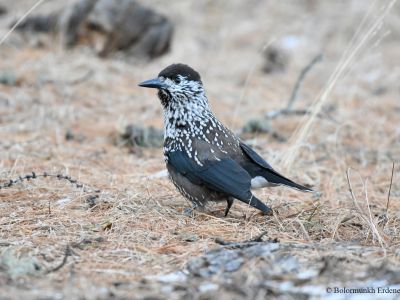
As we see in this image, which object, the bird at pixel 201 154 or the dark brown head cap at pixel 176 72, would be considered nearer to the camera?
the bird at pixel 201 154

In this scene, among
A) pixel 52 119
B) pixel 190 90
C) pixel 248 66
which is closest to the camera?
pixel 190 90

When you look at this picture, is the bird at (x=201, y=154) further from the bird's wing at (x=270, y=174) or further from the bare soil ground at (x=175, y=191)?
the bare soil ground at (x=175, y=191)

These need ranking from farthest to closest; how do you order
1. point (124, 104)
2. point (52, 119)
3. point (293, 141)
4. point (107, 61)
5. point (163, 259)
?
point (107, 61), point (124, 104), point (52, 119), point (293, 141), point (163, 259)

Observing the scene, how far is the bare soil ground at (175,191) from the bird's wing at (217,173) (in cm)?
26

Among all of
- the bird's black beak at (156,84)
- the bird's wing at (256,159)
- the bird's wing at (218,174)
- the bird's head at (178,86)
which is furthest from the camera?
the bird's head at (178,86)

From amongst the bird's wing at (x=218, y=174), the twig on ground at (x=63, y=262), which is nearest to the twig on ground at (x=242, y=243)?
the bird's wing at (x=218, y=174)

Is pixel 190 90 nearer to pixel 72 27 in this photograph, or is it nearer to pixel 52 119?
pixel 52 119

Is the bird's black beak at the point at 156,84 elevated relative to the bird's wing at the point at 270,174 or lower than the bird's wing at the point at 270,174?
elevated

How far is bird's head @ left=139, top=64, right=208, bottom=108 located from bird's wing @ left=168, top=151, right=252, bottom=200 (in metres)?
0.55

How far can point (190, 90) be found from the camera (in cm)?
603

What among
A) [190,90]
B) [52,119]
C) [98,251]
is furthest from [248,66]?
[98,251]

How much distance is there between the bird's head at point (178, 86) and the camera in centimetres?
596

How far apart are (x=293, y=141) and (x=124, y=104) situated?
123 inches
